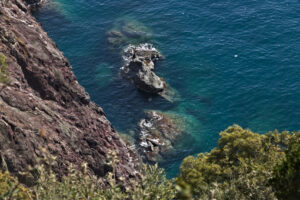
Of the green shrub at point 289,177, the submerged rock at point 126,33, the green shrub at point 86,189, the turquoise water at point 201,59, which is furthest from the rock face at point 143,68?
the green shrub at point 289,177

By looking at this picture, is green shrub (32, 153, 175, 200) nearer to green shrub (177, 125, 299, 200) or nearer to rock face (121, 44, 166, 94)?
green shrub (177, 125, 299, 200)

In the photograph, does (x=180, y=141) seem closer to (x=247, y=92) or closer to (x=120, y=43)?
(x=247, y=92)

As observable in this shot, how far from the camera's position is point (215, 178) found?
47.8 m

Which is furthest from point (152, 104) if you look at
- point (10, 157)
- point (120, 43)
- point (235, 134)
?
point (10, 157)

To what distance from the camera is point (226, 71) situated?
293ft

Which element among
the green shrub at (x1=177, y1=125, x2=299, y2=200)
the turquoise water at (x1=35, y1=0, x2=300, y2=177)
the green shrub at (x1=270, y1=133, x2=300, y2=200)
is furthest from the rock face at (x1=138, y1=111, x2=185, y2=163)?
the green shrub at (x1=270, y1=133, x2=300, y2=200)

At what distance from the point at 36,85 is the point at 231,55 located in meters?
53.3

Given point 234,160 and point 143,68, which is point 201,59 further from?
point 234,160

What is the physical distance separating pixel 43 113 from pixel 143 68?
123ft

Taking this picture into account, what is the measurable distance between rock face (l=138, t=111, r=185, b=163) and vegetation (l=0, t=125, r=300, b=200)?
52.6 ft

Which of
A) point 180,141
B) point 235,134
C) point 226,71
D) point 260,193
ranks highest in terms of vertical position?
point 260,193

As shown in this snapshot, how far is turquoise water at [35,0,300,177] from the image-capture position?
257ft

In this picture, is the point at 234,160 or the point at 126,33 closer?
the point at 234,160

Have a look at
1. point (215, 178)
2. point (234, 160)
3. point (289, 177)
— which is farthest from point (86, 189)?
point (234, 160)
